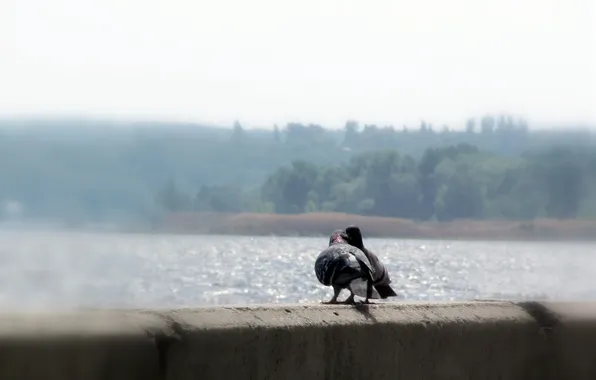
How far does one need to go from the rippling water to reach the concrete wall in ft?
1.13

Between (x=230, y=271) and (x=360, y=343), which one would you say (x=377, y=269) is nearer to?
(x=360, y=343)

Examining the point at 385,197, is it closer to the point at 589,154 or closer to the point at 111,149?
the point at 589,154

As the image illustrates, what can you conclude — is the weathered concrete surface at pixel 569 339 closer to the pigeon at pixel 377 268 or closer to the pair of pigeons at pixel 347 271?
the pair of pigeons at pixel 347 271

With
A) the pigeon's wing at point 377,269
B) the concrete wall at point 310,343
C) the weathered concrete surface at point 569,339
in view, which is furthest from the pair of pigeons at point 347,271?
the weathered concrete surface at point 569,339

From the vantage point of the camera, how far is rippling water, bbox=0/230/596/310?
37.0ft

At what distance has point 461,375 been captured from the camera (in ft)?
19.9

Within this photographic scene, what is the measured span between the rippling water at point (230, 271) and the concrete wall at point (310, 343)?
13.6 inches

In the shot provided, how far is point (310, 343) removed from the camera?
5523mm

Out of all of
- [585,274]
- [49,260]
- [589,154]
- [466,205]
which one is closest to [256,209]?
[466,205]

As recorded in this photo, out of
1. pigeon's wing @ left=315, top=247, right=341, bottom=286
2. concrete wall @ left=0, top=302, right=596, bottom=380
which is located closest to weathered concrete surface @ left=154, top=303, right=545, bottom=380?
concrete wall @ left=0, top=302, right=596, bottom=380

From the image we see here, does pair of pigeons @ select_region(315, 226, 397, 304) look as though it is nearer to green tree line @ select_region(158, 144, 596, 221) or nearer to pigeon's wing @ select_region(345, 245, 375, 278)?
pigeon's wing @ select_region(345, 245, 375, 278)

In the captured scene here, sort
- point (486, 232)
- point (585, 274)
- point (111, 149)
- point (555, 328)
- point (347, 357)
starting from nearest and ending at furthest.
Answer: point (347, 357) → point (555, 328) → point (111, 149) → point (585, 274) → point (486, 232)

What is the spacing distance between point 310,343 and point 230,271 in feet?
197

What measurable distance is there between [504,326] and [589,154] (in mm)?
25818
